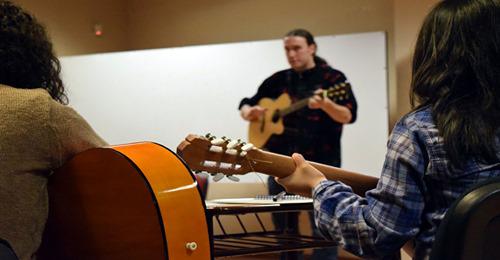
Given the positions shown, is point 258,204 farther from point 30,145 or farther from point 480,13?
point 480,13

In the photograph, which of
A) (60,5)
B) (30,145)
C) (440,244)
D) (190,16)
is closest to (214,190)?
(190,16)

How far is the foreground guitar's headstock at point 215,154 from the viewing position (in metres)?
1.50

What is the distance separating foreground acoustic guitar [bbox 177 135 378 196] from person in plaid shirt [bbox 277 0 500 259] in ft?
1.12

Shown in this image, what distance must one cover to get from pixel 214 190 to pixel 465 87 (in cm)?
365

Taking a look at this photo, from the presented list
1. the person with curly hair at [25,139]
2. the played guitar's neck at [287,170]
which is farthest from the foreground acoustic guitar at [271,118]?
the person with curly hair at [25,139]

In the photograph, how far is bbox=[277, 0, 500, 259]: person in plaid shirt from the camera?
1.05m

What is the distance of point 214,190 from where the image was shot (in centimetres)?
467

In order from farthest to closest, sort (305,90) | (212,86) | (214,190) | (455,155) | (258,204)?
(214,190), (212,86), (305,90), (258,204), (455,155)

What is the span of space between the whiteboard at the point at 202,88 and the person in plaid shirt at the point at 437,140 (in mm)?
2841

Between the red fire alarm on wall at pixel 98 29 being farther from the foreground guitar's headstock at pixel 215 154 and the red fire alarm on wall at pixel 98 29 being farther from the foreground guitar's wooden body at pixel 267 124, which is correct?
the foreground guitar's headstock at pixel 215 154

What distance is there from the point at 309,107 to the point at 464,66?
Answer: 298 centimetres

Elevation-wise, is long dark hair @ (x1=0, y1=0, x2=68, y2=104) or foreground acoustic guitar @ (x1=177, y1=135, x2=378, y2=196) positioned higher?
long dark hair @ (x1=0, y1=0, x2=68, y2=104)

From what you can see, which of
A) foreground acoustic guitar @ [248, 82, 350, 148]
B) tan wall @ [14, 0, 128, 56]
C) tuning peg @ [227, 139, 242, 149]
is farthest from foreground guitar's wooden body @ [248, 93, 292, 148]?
tuning peg @ [227, 139, 242, 149]

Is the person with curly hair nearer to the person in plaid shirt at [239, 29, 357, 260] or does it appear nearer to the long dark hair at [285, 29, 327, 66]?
the person in plaid shirt at [239, 29, 357, 260]
